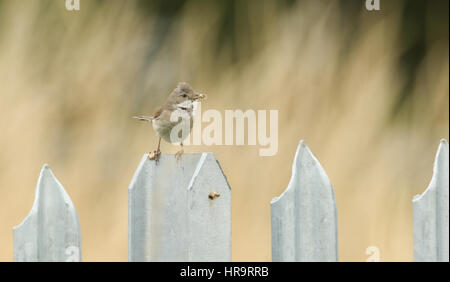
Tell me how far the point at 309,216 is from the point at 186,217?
1.62 feet

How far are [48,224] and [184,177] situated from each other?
21.5 inches

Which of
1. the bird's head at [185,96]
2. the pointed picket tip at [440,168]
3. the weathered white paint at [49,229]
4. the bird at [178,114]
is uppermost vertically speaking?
the bird's head at [185,96]

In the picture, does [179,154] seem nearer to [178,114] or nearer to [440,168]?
[178,114]

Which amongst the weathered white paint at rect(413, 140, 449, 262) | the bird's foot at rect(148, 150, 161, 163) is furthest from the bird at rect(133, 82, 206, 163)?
the weathered white paint at rect(413, 140, 449, 262)

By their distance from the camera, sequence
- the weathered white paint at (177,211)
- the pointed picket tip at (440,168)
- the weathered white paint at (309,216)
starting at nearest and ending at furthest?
the weathered white paint at (177,211) → the weathered white paint at (309,216) → the pointed picket tip at (440,168)

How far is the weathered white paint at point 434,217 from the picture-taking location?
269 centimetres

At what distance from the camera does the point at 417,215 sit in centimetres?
269

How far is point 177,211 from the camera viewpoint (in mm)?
2520

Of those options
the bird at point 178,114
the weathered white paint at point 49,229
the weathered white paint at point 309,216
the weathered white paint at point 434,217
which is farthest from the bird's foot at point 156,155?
the weathered white paint at point 434,217

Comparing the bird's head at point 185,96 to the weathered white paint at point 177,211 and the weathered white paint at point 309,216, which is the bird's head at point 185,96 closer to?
the weathered white paint at point 177,211

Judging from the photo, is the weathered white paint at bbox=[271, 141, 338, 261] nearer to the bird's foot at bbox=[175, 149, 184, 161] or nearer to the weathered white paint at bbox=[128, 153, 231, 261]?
the weathered white paint at bbox=[128, 153, 231, 261]

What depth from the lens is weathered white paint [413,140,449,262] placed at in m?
2.69

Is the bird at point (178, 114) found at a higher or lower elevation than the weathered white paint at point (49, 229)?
higher
